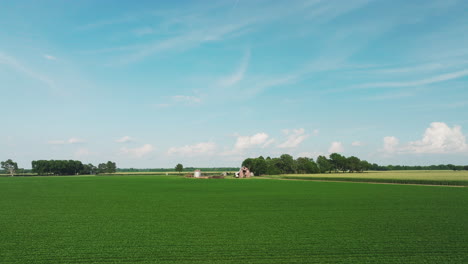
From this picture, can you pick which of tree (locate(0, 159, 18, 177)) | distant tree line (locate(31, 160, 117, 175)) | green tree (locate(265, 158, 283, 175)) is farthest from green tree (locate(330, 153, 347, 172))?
tree (locate(0, 159, 18, 177))

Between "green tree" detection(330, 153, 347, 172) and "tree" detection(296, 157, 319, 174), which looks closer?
"tree" detection(296, 157, 319, 174)

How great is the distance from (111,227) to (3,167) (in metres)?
220

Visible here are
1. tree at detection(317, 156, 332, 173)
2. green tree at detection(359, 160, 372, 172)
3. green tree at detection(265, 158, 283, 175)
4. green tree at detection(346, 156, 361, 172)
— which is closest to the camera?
green tree at detection(265, 158, 283, 175)

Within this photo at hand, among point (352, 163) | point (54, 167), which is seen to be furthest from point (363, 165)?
point (54, 167)

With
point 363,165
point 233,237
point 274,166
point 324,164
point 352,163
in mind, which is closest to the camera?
point 233,237

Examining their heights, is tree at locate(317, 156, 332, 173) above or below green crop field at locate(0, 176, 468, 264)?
above

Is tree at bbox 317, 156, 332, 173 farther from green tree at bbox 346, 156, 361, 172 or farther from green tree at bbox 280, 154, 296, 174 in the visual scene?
green tree at bbox 280, 154, 296, 174

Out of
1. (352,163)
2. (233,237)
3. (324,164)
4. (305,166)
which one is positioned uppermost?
(352,163)

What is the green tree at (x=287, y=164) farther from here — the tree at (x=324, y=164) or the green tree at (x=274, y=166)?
the tree at (x=324, y=164)

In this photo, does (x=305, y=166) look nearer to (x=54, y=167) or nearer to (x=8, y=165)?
(x=54, y=167)

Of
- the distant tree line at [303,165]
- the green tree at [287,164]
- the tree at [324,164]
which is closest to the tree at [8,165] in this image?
the distant tree line at [303,165]

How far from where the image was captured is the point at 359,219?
2036cm

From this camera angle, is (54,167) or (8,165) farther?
(8,165)

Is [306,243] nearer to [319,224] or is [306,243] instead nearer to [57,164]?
[319,224]
